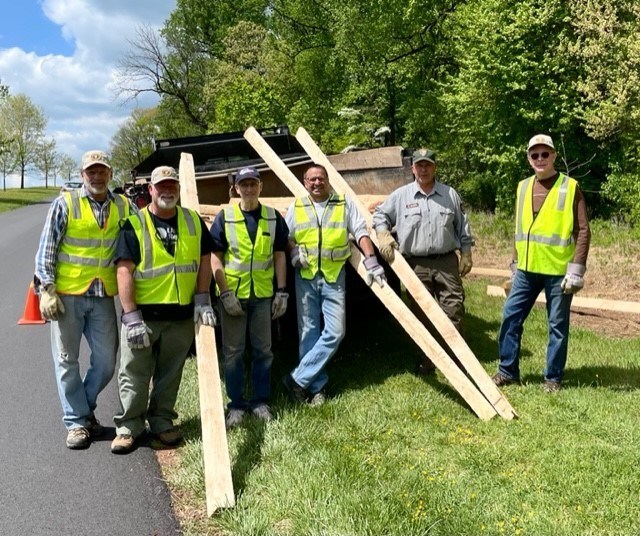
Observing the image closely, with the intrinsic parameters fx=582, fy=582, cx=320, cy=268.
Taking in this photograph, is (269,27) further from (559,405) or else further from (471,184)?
(559,405)

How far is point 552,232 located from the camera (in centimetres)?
454

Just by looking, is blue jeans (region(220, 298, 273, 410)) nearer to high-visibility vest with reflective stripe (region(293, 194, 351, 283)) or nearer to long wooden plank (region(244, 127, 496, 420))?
high-visibility vest with reflective stripe (region(293, 194, 351, 283))

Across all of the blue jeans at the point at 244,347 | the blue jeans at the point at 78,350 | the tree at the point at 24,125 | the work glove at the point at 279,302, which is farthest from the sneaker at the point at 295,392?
the tree at the point at 24,125

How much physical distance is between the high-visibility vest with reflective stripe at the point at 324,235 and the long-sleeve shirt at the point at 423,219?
1.37 feet

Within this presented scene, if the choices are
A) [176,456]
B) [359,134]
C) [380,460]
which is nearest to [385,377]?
[380,460]

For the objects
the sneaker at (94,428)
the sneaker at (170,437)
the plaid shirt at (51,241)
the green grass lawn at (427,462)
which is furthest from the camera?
the sneaker at (94,428)

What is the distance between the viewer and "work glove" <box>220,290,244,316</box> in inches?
162

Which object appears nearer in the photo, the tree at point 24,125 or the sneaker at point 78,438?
the sneaker at point 78,438

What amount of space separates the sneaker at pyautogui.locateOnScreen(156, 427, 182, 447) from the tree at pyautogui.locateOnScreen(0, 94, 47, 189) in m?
52.1

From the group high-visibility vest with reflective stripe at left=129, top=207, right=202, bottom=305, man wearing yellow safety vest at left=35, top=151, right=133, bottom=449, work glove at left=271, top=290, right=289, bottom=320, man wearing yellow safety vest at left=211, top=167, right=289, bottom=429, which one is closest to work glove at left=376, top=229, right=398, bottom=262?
man wearing yellow safety vest at left=211, top=167, right=289, bottom=429

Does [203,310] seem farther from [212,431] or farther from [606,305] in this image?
[606,305]

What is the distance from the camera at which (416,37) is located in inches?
958

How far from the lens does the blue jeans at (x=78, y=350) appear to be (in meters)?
3.94

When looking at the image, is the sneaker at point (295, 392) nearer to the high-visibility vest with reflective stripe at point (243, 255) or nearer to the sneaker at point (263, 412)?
the sneaker at point (263, 412)
